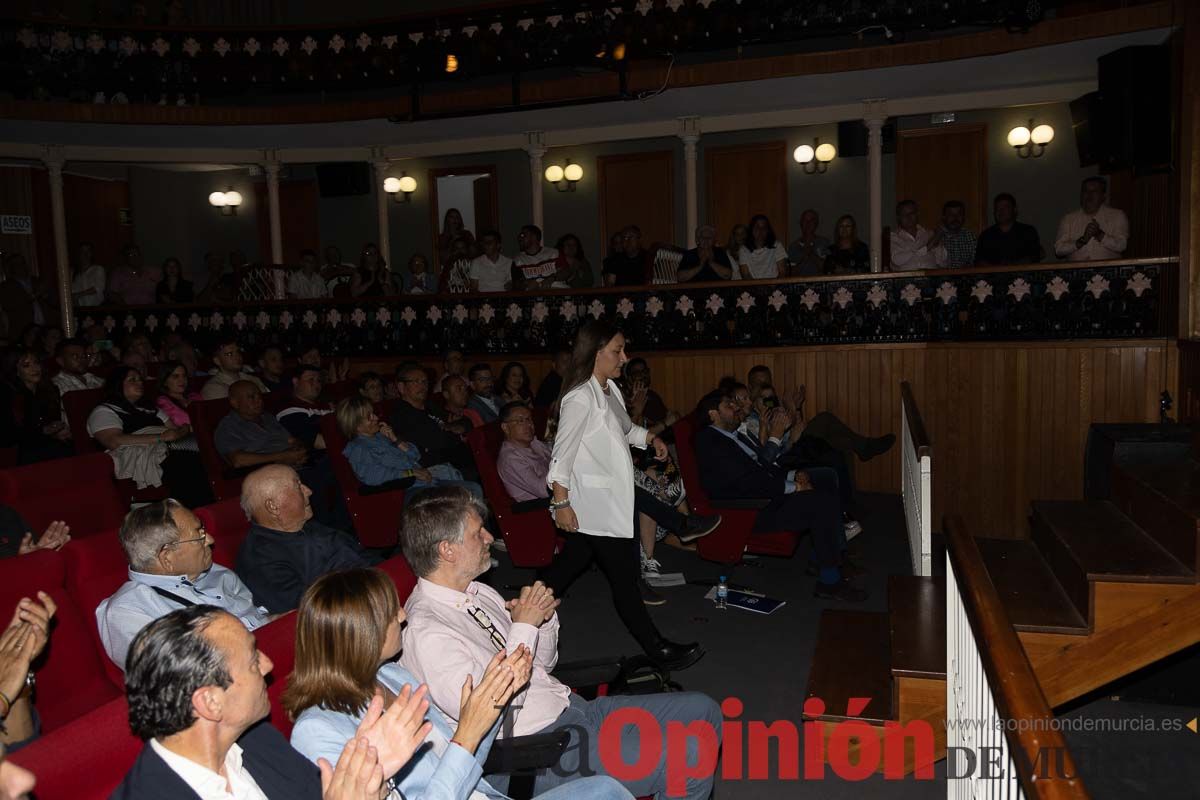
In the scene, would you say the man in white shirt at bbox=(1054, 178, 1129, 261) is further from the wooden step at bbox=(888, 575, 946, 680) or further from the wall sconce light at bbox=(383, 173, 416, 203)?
the wall sconce light at bbox=(383, 173, 416, 203)

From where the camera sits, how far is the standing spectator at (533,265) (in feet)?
33.0

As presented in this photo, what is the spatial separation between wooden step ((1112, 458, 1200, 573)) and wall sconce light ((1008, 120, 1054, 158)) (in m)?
7.27

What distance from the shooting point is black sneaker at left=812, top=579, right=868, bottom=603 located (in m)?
5.72

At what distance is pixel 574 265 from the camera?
402 inches

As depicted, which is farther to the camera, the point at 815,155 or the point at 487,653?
the point at 815,155

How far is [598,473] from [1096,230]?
5899mm

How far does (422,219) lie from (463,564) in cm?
1223

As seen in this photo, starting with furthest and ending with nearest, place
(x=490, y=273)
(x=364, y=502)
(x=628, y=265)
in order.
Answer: (x=490, y=273), (x=628, y=265), (x=364, y=502)

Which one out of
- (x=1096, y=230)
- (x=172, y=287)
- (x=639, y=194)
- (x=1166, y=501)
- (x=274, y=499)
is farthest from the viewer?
(x=639, y=194)

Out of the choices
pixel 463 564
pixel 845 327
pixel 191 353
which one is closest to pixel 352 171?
pixel 191 353

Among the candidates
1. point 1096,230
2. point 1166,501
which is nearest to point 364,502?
point 1166,501

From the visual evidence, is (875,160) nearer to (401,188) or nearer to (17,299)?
(401,188)

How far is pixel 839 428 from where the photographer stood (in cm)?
870

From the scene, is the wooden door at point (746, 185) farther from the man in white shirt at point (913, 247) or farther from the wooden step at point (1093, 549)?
the wooden step at point (1093, 549)
